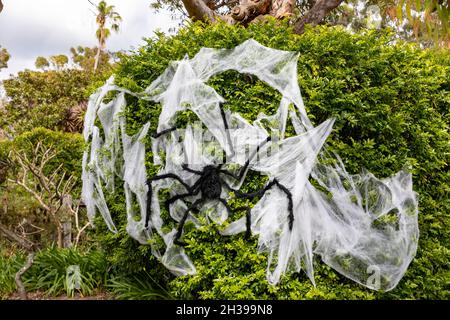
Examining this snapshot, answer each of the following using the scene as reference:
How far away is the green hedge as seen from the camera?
134 inches

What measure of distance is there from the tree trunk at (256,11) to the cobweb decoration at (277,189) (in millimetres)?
4047

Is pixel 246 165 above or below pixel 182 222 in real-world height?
above

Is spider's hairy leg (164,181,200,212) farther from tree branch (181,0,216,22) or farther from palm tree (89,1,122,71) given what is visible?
palm tree (89,1,122,71)

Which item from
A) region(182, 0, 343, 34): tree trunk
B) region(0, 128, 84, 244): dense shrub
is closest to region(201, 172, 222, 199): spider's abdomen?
region(0, 128, 84, 244): dense shrub

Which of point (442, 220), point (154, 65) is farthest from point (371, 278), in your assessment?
point (154, 65)

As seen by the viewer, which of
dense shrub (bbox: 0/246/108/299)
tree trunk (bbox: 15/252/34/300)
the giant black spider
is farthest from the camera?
dense shrub (bbox: 0/246/108/299)

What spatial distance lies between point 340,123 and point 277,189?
0.79 meters

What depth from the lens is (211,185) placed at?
3539 mm

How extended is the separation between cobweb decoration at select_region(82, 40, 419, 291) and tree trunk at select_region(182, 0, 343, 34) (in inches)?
159

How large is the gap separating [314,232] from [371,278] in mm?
582

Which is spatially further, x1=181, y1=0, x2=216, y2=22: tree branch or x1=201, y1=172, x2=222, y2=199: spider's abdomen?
x1=181, y1=0, x2=216, y2=22: tree branch

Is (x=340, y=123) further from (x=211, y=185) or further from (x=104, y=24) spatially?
(x=104, y=24)

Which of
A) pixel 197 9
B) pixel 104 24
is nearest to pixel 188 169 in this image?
pixel 197 9

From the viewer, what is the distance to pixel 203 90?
3.66 metres
